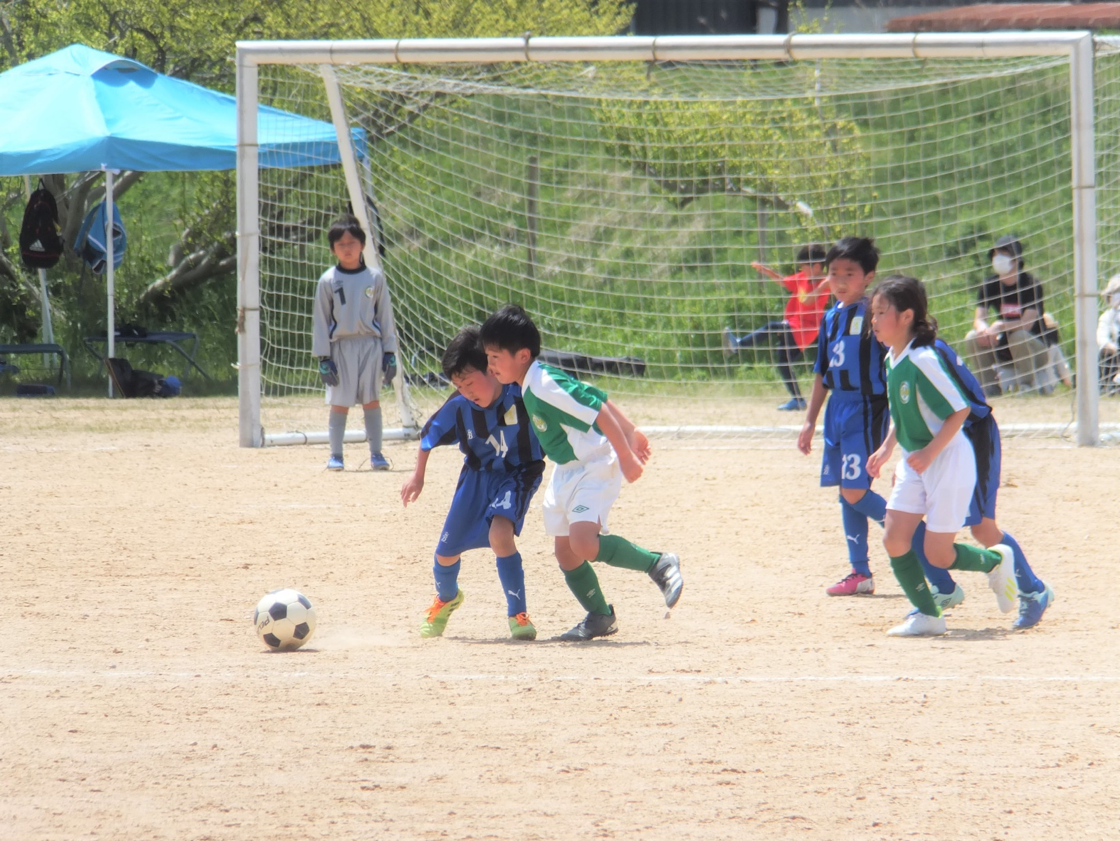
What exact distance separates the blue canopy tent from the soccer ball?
7.60 m

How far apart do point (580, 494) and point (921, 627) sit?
1.29 metres

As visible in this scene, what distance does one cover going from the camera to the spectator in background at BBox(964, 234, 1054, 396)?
12.1 m

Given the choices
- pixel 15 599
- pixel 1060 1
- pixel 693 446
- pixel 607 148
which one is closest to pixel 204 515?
pixel 15 599

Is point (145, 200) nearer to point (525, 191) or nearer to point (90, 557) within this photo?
point (525, 191)

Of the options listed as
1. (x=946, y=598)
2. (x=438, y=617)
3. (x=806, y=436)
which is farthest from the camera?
(x=806, y=436)

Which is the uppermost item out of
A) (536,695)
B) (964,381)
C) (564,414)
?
(964,381)

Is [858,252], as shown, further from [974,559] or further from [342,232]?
[342,232]

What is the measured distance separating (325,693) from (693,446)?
7.09m

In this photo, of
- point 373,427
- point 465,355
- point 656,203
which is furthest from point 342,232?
point 656,203

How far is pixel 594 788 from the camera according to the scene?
3297 mm

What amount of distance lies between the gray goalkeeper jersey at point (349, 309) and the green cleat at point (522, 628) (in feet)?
15.9

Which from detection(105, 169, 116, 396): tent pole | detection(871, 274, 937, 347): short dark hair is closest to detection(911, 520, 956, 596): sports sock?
detection(871, 274, 937, 347): short dark hair

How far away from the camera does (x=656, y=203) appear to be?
598 inches

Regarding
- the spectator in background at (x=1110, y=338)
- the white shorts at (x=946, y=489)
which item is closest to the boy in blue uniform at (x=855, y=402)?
the white shorts at (x=946, y=489)
